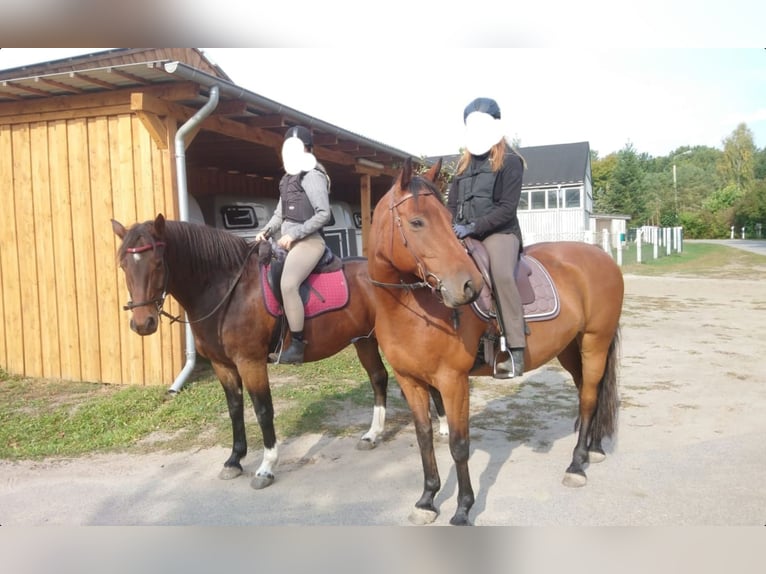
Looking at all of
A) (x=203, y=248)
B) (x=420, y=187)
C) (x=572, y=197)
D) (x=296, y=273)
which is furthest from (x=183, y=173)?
(x=572, y=197)

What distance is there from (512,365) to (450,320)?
0.62 meters

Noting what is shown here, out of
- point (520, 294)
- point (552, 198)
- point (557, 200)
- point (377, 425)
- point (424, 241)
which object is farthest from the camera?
point (552, 198)

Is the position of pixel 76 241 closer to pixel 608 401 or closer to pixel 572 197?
pixel 608 401

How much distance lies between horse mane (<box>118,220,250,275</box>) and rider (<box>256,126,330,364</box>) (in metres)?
0.24

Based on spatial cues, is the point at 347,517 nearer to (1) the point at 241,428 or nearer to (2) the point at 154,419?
(1) the point at 241,428

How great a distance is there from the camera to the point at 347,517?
3.46m

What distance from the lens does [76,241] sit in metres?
6.92

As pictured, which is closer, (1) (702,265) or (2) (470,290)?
(2) (470,290)

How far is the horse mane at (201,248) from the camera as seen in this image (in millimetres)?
4023

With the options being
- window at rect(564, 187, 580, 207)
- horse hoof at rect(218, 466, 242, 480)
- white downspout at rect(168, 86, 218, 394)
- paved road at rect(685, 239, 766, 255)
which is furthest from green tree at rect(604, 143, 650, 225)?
horse hoof at rect(218, 466, 242, 480)

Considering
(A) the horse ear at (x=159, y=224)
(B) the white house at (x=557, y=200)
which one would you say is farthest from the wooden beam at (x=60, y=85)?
(B) the white house at (x=557, y=200)

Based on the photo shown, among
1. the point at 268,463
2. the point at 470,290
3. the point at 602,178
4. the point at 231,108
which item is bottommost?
the point at 268,463

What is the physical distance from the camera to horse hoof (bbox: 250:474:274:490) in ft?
13.1
